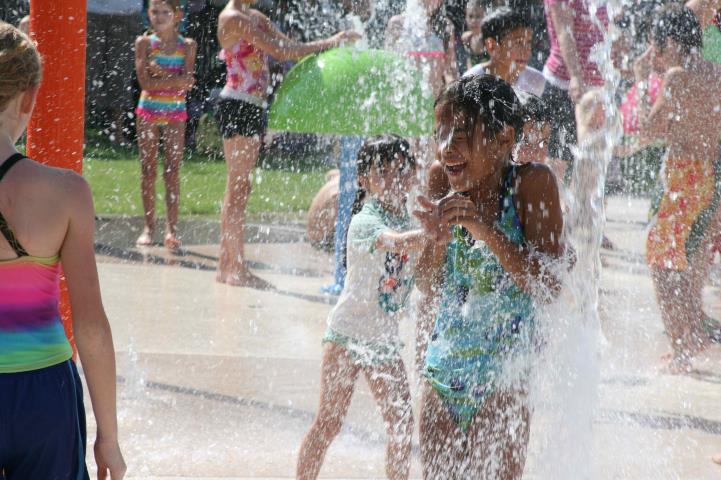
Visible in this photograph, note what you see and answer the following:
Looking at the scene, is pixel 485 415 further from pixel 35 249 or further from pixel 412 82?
pixel 412 82

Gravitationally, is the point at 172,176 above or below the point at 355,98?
below

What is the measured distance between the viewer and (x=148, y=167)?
27.6 ft

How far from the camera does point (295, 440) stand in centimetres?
426

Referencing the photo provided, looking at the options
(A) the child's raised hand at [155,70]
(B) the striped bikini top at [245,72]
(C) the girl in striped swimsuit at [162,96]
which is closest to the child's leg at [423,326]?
(B) the striped bikini top at [245,72]

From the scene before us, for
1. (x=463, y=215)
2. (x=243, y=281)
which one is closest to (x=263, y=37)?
(x=243, y=281)

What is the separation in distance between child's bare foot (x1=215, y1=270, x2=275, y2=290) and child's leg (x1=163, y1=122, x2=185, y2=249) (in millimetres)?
1165

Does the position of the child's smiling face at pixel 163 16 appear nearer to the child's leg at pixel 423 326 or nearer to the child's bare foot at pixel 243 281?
the child's bare foot at pixel 243 281

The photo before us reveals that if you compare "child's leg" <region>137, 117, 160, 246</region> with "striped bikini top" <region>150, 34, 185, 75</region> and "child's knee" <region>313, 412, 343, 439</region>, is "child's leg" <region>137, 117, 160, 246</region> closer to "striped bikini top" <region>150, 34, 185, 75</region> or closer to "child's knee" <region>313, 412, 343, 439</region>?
"striped bikini top" <region>150, 34, 185, 75</region>

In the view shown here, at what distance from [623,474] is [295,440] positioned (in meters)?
1.22

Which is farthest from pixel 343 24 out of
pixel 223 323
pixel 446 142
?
pixel 446 142

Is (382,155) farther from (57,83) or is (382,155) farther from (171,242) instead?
(171,242)

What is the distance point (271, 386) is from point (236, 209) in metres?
2.28

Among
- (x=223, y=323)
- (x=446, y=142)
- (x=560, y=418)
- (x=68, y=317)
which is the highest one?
(x=446, y=142)

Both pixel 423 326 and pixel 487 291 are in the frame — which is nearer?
pixel 487 291
